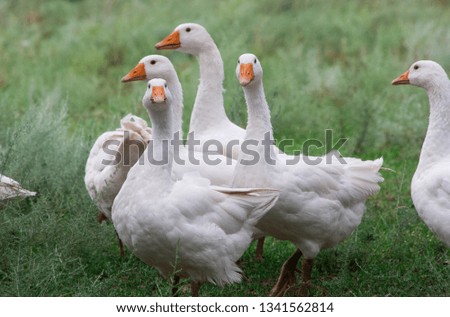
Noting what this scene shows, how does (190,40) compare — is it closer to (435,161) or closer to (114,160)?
(114,160)

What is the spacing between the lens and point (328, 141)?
829 centimetres

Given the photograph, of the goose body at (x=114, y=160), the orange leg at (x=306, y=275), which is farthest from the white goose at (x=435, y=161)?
the goose body at (x=114, y=160)

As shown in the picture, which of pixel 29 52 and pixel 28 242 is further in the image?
pixel 29 52

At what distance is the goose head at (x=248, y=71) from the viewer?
15.7 feet

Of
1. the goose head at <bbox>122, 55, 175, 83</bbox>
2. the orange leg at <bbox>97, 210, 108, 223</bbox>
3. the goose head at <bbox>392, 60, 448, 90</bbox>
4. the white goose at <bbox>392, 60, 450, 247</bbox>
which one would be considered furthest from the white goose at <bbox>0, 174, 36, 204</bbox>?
the goose head at <bbox>392, 60, 448, 90</bbox>

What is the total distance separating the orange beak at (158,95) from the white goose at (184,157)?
0.79 metres

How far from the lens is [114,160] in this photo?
550cm

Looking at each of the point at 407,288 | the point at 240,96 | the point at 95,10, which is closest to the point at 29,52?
the point at 95,10

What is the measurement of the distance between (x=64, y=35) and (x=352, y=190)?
8695mm

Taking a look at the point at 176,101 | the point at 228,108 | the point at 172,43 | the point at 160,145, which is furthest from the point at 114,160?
the point at 228,108

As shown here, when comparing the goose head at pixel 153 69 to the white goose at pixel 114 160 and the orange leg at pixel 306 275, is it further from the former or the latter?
the orange leg at pixel 306 275

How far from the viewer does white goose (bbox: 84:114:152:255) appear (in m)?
5.32

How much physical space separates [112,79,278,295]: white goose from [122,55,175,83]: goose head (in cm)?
119

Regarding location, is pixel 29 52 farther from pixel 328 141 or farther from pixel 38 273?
pixel 38 273
